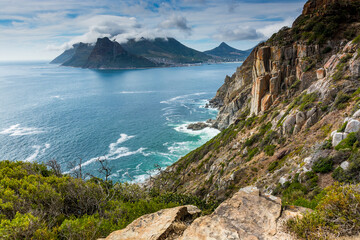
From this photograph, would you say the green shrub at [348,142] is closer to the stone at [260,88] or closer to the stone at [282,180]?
the stone at [282,180]

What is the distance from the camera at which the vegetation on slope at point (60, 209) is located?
15541 millimetres

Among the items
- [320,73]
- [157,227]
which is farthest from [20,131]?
[320,73]

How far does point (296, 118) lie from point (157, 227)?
28.6 metres

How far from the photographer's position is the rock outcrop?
11203 mm

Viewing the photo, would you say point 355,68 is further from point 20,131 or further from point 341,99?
point 20,131

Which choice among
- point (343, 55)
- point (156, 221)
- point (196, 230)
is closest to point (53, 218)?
point (156, 221)

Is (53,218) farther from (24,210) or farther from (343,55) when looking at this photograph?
(343,55)

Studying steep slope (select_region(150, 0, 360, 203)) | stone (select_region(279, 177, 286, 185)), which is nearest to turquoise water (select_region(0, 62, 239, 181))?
steep slope (select_region(150, 0, 360, 203))

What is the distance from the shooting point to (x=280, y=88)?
47562mm

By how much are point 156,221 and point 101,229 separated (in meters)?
6.52

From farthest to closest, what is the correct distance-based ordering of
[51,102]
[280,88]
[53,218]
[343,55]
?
1. [51,102]
2. [280,88]
3. [343,55]
4. [53,218]

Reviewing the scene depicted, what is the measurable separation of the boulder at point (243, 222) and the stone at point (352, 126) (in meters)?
14.5

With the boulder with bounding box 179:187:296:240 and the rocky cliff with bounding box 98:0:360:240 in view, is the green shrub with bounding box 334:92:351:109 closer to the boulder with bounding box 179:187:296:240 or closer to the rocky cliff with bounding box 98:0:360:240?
the rocky cliff with bounding box 98:0:360:240

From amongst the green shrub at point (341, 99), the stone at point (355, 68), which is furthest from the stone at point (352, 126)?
the stone at point (355, 68)
